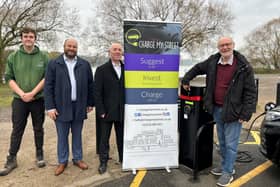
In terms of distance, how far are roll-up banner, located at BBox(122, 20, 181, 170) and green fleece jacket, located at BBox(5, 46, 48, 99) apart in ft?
4.06

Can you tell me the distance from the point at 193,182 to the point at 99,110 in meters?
1.55

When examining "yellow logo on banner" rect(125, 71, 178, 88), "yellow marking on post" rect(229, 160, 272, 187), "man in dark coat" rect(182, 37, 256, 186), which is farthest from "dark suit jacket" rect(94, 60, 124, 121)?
"yellow marking on post" rect(229, 160, 272, 187)

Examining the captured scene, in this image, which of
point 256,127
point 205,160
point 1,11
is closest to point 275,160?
point 205,160

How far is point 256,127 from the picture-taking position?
6500 mm

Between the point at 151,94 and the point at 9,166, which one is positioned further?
the point at 9,166

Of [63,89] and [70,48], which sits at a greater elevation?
[70,48]

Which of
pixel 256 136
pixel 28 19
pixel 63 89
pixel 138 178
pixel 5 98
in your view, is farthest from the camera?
pixel 28 19

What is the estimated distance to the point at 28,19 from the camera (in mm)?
22094

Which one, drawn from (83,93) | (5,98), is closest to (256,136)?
(83,93)

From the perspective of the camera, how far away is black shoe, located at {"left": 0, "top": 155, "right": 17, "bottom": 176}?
12.4 ft

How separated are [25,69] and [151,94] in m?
1.76

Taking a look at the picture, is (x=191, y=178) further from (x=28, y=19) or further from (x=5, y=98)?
(x=28, y=19)

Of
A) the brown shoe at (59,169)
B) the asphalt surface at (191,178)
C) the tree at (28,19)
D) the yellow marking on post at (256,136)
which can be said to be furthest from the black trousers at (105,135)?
the tree at (28,19)

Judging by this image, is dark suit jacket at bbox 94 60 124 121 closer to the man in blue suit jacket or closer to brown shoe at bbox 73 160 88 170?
the man in blue suit jacket
